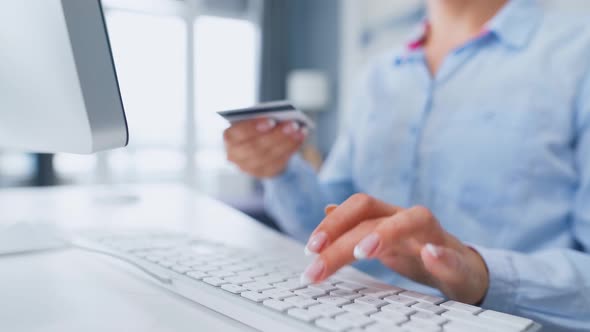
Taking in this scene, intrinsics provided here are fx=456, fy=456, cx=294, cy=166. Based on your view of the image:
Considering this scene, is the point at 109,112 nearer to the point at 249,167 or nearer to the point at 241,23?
the point at 249,167

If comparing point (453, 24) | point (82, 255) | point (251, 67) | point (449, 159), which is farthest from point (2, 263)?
point (251, 67)

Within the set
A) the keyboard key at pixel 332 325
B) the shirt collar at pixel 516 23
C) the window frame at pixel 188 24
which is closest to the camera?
the keyboard key at pixel 332 325

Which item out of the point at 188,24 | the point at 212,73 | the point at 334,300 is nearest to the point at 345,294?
the point at 334,300

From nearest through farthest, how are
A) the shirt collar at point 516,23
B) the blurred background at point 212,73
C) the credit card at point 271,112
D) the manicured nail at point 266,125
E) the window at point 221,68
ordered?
the credit card at point 271,112, the manicured nail at point 266,125, the shirt collar at point 516,23, the blurred background at point 212,73, the window at point 221,68

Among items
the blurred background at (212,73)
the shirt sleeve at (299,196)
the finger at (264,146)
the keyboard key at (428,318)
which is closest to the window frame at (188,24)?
the blurred background at (212,73)

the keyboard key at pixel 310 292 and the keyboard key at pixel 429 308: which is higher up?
the keyboard key at pixel 429 308

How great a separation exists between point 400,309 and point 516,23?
68 centimetres

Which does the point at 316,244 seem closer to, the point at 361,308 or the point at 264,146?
the point at 361,308

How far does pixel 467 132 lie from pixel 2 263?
707mm

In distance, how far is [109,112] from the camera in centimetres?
39

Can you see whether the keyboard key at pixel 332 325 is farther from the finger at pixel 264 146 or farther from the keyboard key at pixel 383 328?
the finger at pixel 264 146

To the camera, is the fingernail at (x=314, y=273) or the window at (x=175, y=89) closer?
the fingernail at (x=314, y=273)

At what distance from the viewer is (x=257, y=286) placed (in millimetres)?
381

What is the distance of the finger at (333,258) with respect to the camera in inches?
15.2
